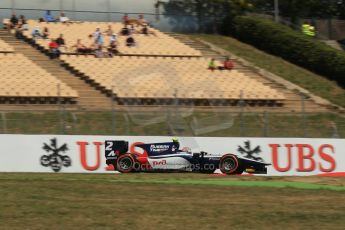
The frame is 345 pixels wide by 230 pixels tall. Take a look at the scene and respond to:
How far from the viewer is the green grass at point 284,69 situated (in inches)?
1255

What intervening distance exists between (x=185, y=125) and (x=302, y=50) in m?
15.9

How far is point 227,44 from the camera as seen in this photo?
37688 millimetres

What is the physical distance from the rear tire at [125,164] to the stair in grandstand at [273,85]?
9.57 metres

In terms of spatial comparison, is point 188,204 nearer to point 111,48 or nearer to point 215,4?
point 111,48

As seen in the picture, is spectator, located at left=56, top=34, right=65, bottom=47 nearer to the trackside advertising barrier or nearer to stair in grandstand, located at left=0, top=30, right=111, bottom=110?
stair in grandstand, located at left=0, top=30, right=111, bottom=110

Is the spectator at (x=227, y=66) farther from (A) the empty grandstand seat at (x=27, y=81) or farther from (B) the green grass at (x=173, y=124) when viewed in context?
(B) the green grass at (x=173, y=124)

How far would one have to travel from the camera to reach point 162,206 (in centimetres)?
1062

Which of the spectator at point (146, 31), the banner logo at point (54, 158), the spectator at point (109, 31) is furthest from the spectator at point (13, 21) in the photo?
the banner logo at point (54, 158)

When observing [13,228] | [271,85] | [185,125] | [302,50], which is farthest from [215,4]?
[13,228]

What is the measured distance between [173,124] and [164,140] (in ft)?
4.71

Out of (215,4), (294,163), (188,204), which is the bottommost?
(294,163)

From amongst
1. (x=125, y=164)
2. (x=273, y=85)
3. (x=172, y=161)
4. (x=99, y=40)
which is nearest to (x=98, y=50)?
(x=99, y=40)

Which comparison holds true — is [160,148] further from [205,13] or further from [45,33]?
[205,13]

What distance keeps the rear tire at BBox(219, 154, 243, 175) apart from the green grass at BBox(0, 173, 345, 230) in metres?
5.54
